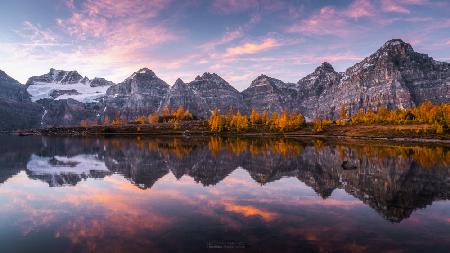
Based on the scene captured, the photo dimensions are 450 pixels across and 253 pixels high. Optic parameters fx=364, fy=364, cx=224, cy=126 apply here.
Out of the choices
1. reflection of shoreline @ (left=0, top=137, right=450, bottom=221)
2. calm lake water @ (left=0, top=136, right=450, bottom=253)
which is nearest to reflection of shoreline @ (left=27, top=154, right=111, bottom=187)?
reflection of shoreline @ (left=0, top=137, right=450, bottom=221)

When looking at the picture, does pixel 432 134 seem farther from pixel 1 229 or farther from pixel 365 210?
pixel 1 229

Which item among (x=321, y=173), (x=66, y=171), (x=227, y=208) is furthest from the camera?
(x=66, y=171)

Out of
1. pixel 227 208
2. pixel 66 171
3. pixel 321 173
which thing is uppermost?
pixel 66 171

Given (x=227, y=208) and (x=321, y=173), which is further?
(x=321, y=173)

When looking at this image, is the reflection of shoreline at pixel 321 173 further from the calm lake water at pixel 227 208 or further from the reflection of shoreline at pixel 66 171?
the calm lake water at pixel 227 208

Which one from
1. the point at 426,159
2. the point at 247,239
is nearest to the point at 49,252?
the point at 247,239

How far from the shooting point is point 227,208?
1419 inches

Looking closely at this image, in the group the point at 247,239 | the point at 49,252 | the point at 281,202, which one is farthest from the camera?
the point at 281,202

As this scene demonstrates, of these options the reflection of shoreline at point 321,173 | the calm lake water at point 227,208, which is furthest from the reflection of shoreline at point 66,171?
the calm lake water at point 227,208

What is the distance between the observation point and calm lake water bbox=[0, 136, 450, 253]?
25703mm

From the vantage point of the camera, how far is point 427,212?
35.0m

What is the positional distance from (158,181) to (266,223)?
25.3 meters

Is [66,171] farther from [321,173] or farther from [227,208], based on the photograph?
[321,173]

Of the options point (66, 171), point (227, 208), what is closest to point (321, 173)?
point (227, 208)
